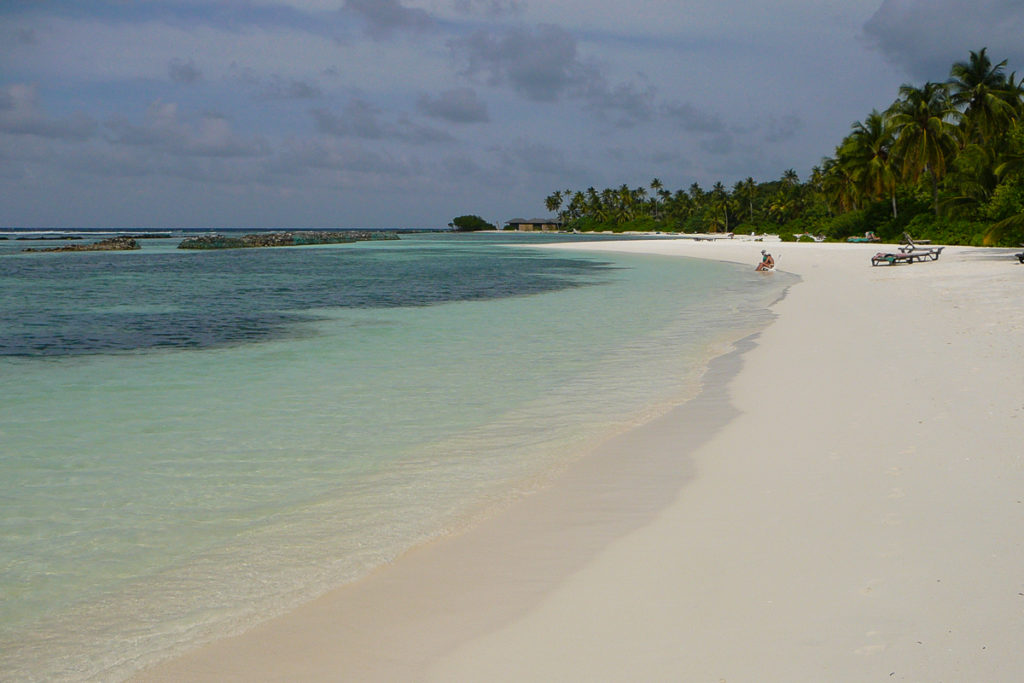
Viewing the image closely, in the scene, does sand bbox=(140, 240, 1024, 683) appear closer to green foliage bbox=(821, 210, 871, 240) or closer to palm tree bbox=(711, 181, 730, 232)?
green foliage bbox=(821, 210, 871, 240)

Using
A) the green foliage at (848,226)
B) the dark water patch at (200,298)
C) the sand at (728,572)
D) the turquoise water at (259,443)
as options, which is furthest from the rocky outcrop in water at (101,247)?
the sand at (728,572)

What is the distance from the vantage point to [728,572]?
14.7ft

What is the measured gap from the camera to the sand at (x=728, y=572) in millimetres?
3578

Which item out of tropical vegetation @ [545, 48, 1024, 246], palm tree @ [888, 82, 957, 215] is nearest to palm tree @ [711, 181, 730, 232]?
tropical vegetation @ [545, 48, 1024, 246]

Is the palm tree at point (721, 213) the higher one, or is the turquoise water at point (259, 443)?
the palm tree at point (721, 213)

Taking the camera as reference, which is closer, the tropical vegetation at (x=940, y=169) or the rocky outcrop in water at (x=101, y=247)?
the tropical vegetation at (x=940, y=169)

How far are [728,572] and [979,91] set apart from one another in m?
56.2

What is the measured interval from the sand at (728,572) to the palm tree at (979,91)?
49.5 metres

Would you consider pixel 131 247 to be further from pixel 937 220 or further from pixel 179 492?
pixel 179 492

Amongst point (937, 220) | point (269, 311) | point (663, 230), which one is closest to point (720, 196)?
point (663, 230)

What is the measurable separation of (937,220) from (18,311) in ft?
169

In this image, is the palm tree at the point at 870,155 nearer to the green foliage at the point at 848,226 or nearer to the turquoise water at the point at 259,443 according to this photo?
the green foliage at the point at 848,226

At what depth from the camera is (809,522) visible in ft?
17.0

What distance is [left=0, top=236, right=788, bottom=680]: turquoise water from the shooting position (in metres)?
4.63
